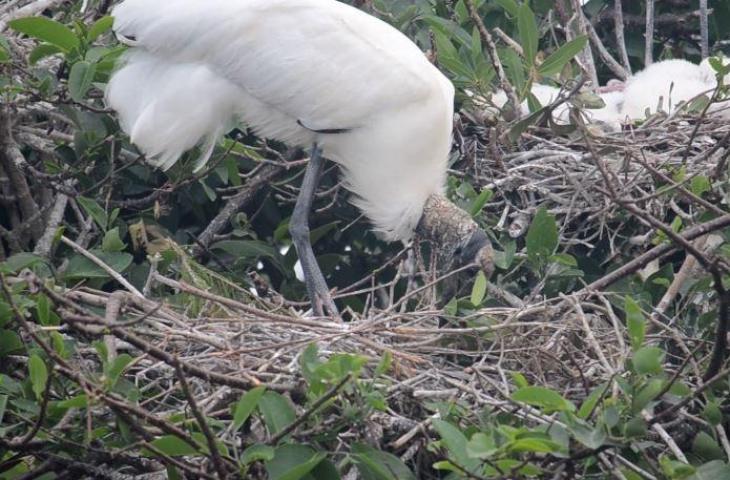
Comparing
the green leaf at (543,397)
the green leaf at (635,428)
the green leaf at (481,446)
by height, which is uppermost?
the green leaf at (543,397)

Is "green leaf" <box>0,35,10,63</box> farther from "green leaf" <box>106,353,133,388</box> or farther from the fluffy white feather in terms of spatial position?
the fluffy white feather

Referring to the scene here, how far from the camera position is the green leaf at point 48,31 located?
12.9 feet

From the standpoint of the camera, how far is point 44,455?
315 cm

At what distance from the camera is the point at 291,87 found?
15.1 ft

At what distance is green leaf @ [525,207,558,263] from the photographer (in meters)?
4.05

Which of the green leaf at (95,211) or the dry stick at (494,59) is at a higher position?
the dry stick at (494,59)

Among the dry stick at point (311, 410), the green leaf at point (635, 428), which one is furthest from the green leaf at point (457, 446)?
the green leaf at point (635, 428)

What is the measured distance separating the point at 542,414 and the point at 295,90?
1912 mm

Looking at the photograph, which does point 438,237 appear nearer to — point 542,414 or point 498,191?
point 498,191

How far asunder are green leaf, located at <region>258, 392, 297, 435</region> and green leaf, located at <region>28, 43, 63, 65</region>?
5.26 ft

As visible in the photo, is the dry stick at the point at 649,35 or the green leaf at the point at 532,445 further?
the dry stick at the point at 649,35

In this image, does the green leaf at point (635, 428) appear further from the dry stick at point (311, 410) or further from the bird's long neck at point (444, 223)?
the bird's long neck at point (444, 223)

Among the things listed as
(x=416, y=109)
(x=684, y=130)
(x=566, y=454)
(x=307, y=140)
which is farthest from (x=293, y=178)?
(x=566, y=454)

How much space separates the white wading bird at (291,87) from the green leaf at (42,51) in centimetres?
34
